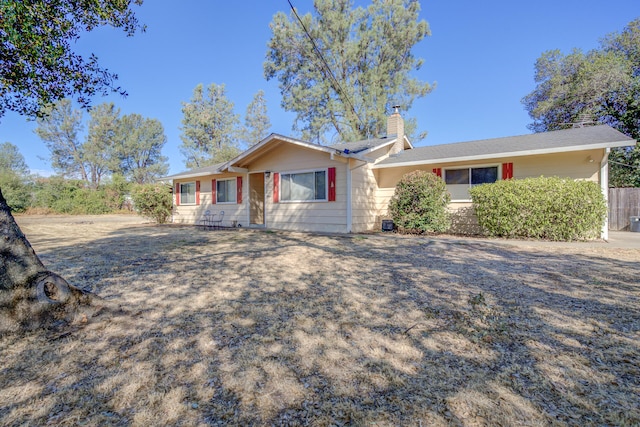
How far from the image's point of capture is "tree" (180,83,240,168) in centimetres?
3097

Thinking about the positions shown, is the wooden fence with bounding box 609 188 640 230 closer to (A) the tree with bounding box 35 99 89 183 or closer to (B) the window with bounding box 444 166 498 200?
(B) the window with bounding box 444 166 498 200

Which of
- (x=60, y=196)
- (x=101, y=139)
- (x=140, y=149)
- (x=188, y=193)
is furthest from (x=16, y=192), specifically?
(x=140, y=149)

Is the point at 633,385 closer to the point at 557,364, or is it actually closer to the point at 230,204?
the point at 557,364

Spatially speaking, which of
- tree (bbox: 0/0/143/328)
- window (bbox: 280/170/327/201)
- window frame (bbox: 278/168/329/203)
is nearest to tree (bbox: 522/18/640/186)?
window frame (bbox: 278/168/329/203)

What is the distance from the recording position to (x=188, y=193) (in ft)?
49.7

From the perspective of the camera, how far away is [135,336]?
245cm

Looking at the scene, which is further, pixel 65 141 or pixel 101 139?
pixel 101 139

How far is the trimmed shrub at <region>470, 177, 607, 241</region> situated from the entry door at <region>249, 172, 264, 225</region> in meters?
8.36

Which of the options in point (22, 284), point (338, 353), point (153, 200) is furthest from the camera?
point (153, 200)

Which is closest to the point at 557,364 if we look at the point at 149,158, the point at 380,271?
the point at 380,271

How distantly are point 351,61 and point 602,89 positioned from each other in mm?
14450

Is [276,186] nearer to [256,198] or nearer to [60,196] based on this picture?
[256,198]

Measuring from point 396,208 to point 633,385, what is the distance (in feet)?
25.6

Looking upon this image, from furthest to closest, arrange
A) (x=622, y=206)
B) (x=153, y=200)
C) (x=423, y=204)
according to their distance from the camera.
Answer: (x=153, y=200) < (x=622, y=206) < (x=423, y=204)
